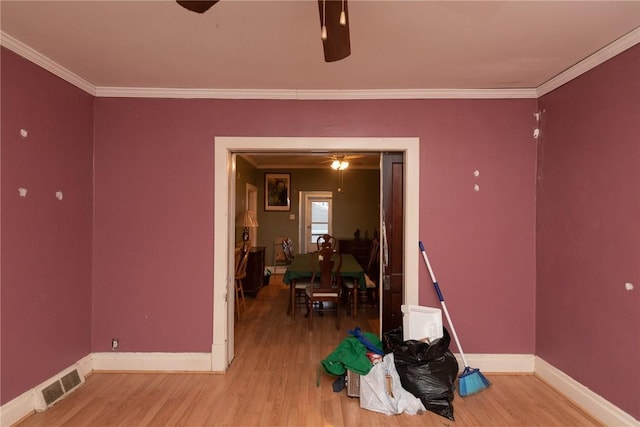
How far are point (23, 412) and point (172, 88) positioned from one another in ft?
8.29

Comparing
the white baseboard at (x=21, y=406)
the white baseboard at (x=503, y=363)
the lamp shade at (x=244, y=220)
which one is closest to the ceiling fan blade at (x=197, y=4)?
the white baseboard at (x=21, y=406)

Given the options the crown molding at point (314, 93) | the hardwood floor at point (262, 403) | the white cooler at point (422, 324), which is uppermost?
the crown molding at point (314, 93)

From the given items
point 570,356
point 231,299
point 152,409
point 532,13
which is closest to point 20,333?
point 152,409

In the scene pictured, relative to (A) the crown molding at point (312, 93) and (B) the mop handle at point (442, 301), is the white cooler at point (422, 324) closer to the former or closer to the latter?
(B) the mop handle at point (442, 301)

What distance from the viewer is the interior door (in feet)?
10.2

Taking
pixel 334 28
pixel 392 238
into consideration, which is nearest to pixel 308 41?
pixel 334 28

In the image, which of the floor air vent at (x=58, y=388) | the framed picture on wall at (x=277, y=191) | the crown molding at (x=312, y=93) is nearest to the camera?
the floor air vent at (x=58, y=388)

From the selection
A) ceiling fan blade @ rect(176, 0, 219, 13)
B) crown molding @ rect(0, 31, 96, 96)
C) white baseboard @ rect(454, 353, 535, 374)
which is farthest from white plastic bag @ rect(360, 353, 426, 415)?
crown molding @ rect(0, 31, 96, 96)

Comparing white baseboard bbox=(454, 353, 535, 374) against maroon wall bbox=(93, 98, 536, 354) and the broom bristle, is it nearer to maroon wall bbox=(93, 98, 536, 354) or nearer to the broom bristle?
maroon wall bbox=(93, 98, 536, 354)

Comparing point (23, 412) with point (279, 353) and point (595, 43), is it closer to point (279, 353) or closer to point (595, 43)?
point (279, 353)

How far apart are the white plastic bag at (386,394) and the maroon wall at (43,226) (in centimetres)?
225

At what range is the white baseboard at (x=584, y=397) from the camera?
2142mm

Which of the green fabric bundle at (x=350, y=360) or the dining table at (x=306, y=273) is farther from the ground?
the dining table at (x=306, y=273)

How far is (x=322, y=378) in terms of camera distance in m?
2.87
